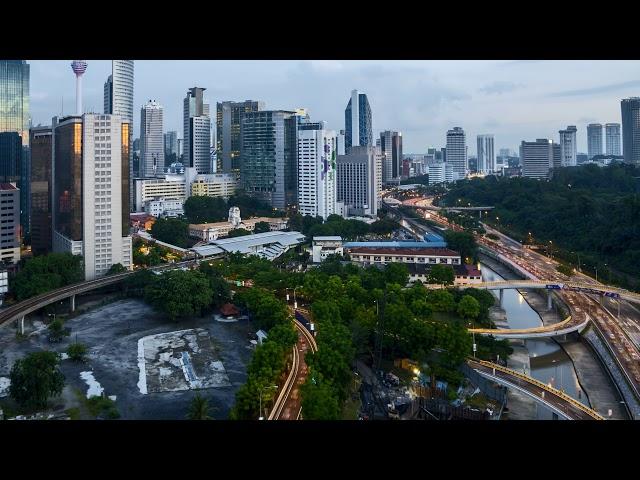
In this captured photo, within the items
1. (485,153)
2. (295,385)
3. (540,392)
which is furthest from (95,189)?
(485,153)

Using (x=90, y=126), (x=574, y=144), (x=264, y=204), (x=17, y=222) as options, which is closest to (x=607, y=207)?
(x=264, y=204)

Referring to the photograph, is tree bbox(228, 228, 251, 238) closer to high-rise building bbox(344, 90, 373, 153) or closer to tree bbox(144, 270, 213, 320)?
tree bbox(144, 270, 213, 320)

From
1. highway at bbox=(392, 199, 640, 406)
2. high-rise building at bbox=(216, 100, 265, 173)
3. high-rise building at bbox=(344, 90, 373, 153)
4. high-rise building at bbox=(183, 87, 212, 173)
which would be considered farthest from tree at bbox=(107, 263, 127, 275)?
high-rise building at bbox=(344, 90, 373, 153)

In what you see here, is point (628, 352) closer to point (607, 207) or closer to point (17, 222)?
point (607, 207)

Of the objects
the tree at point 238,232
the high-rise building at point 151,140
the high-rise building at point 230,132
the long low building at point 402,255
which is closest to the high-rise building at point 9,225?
the tree at point 238,232
